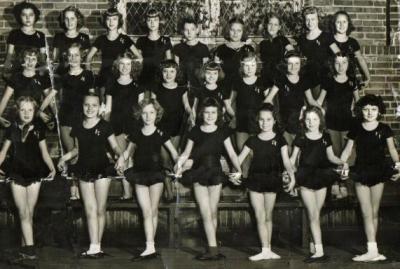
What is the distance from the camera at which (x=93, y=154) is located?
7312 millimetres

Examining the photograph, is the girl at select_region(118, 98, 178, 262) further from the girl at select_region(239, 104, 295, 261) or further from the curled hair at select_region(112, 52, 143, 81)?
the girl at select_region(239, 104, 295, 261)

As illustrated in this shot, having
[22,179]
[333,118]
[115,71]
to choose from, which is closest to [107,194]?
[22,179]

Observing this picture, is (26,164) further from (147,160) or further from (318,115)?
(318,115)

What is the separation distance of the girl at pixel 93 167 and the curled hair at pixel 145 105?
0.32m

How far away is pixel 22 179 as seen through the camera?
725cm

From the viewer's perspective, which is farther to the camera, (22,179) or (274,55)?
(274,55)

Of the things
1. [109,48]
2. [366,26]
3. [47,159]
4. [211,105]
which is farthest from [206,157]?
[366,26]

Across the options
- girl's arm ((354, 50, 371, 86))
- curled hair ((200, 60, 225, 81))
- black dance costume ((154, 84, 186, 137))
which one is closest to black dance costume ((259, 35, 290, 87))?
curled hair ((200, 60, 225, 81))

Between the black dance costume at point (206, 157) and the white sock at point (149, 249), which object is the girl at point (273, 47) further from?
the white sock at point (149, 249)

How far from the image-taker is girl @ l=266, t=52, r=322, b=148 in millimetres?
7762

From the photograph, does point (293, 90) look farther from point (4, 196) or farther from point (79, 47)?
point (4, 196)

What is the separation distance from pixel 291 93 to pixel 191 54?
1.17m

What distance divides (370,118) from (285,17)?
2346 mm

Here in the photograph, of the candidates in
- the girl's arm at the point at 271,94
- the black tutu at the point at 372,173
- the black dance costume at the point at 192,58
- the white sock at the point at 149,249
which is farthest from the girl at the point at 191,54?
the black tutu at the point at 372,173
